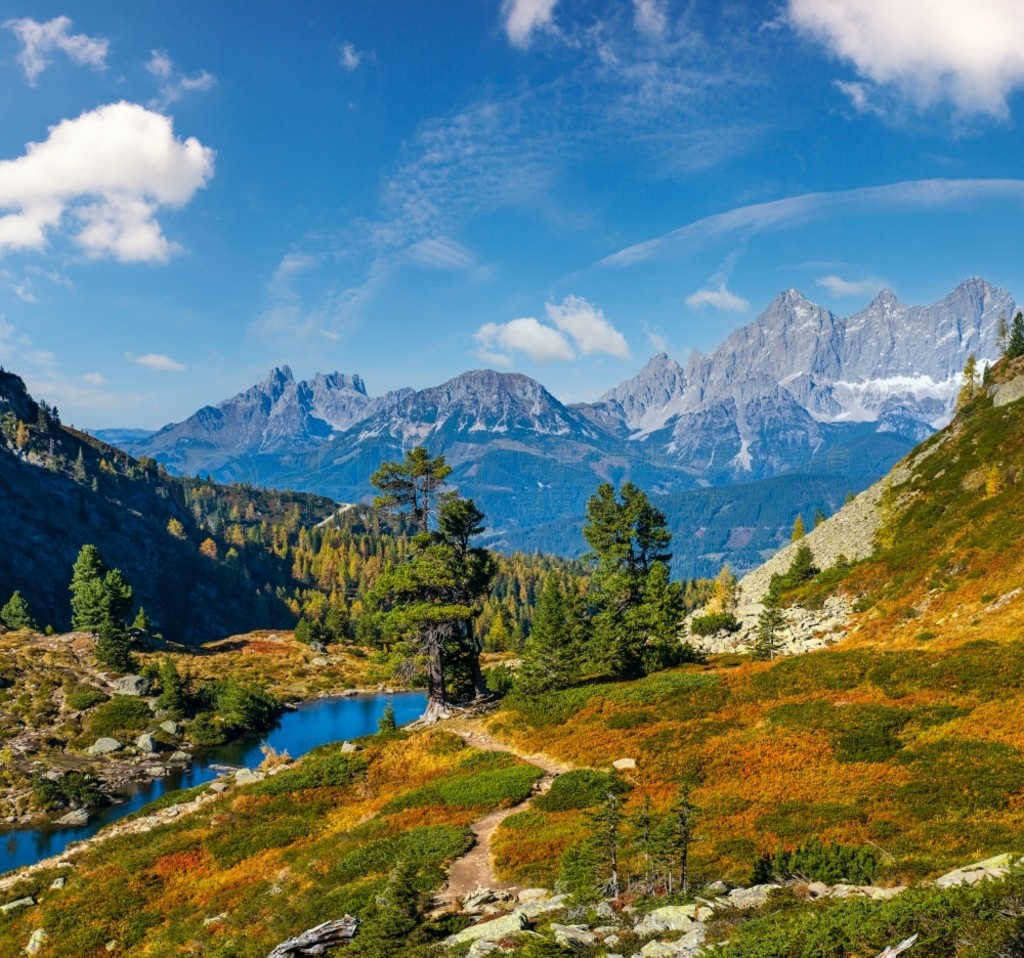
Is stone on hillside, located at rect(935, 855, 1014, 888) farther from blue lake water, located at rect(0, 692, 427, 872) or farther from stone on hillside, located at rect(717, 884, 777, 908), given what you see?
blue lake water, located at rect(0, 692, 427, 872)

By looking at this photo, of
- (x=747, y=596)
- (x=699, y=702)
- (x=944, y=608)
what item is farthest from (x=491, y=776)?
(x=747, y=596)

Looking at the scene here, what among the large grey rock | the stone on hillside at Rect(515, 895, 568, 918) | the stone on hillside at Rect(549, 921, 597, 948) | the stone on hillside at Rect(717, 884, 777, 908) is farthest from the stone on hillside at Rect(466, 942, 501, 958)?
the large grey rock

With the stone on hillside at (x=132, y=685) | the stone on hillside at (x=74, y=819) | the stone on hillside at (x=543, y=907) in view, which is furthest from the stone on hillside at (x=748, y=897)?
the stone on hillside at (x=132, y=685)

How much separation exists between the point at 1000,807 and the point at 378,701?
332 feet

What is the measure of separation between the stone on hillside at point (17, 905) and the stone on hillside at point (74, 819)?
108 feet

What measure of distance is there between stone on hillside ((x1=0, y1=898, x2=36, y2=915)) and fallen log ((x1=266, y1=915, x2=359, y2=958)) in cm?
2021

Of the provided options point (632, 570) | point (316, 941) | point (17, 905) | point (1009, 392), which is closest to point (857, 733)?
point (316, 941)

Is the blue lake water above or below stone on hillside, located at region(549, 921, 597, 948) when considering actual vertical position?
below

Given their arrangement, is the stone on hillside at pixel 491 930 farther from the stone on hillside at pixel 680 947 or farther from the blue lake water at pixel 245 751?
the blue lake water at pixel 245 751

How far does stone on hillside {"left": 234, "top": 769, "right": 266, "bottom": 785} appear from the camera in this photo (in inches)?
1693

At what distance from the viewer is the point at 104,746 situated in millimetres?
74312

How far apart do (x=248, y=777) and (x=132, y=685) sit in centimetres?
5473

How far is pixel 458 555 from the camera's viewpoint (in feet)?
170

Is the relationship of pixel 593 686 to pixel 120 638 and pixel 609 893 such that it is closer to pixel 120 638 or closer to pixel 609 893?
pixel 609 893
